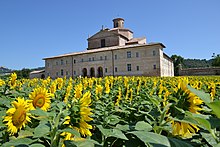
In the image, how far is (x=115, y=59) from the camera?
3862 centimetres

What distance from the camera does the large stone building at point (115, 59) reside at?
36562mm

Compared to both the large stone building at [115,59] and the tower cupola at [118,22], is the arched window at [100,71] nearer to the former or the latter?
the large stone building at [115,59]

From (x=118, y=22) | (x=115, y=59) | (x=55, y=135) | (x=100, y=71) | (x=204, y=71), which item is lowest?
(x=55, y=135)

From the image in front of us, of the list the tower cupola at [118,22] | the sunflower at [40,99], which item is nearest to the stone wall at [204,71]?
the tower cupola at [118,22]

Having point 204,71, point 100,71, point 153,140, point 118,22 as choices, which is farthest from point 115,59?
point 153,140

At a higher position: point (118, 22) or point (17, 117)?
point (118, 22)

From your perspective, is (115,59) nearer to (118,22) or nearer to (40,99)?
(118,22)

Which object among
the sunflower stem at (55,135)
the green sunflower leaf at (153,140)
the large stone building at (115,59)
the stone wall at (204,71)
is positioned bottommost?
the sunflower stem at (55,135)

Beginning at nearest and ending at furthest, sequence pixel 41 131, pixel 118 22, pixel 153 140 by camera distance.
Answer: pixel 153 140
pixel 41 131
pixel 118 22

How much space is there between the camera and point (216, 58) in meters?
57.4

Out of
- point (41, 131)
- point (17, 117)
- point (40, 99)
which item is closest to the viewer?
point (41, 131)

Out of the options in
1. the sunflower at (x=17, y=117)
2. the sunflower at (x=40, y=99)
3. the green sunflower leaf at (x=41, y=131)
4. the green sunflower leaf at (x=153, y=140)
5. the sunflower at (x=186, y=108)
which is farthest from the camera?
the sunflower at (x=40, y=99)

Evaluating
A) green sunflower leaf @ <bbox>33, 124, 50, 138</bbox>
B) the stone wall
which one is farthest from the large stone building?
green sunflower leaf @ <bbox>33, 124, 50, 138</bbox>

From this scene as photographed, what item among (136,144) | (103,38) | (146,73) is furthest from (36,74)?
(136,144)
